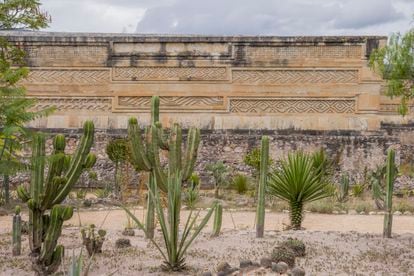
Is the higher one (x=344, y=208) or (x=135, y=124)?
(x=135, y=124)

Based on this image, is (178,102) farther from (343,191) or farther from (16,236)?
(16,236)

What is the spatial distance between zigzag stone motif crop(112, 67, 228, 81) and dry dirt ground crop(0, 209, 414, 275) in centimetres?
641

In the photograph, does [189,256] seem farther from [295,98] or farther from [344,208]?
[295,98]

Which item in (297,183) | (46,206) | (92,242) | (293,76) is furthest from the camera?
(293,76)

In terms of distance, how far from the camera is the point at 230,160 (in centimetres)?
1564

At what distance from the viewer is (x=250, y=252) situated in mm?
7664

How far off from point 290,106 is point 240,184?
2603 mm

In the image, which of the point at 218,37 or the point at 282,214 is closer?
the point at 282,214

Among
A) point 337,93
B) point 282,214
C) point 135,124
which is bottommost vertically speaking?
point 282,214

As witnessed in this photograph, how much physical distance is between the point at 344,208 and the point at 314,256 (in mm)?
5250

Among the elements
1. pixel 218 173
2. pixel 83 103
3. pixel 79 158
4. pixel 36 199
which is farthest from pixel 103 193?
pixel 36 199

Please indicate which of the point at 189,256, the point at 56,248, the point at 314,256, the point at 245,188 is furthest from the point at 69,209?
the point at 245,188

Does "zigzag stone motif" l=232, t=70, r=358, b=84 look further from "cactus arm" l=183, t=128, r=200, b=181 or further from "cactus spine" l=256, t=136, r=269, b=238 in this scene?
"cactus arm" l=183, t=128, r=200, b=181

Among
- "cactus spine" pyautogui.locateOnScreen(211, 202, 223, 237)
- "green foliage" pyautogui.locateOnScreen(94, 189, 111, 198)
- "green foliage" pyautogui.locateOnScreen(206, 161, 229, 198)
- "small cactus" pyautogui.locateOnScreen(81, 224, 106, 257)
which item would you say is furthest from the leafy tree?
"green foliage" pyautogui.locateOnScreen(206, 161, 229, 198)
